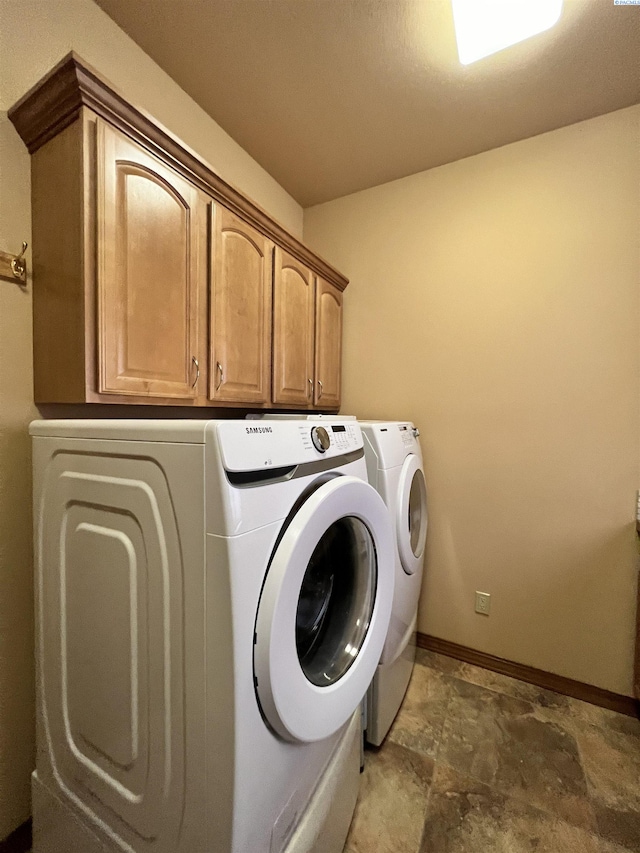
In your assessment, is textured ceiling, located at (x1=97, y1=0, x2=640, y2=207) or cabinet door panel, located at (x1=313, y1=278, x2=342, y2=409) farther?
cabinet door panel, located at (x1=313, y1=278, x2=342, y2=409)

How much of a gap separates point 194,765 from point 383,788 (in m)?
0.97

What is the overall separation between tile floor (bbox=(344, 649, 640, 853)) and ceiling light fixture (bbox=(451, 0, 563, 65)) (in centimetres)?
256

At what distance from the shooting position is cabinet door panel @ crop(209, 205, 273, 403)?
4.36 feet

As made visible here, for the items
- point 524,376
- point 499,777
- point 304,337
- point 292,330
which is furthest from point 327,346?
point 499,777

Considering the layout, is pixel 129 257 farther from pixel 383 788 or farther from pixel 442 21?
pixel 383 788

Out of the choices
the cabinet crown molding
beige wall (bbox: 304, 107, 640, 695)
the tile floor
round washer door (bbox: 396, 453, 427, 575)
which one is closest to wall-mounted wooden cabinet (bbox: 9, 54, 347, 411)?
the cabinet crown molding

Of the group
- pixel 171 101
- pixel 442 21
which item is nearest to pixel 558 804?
pixel 442 21

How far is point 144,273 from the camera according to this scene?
1.07m

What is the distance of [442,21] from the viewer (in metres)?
1.21

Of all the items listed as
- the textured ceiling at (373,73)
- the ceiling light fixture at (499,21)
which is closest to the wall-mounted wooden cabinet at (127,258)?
the textured ceiling at (373,73)

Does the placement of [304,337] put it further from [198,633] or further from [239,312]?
[198,633]

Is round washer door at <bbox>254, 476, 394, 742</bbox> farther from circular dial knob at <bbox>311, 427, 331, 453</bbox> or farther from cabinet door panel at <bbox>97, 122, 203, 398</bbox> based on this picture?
cabinet door panel at <bbox>97, 122, 203, 398</bbox>

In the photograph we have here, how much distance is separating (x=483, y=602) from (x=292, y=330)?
1.72 meters

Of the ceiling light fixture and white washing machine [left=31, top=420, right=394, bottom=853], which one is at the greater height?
the ceiling light fixture
